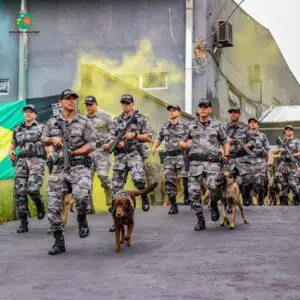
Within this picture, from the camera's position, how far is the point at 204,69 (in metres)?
26.8

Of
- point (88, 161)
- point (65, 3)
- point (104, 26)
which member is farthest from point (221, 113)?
point (88, 161)

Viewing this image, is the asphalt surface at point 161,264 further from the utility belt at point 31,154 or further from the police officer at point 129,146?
the utility belt at point 31,154

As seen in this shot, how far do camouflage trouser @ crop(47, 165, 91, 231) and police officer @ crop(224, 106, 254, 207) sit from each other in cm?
573

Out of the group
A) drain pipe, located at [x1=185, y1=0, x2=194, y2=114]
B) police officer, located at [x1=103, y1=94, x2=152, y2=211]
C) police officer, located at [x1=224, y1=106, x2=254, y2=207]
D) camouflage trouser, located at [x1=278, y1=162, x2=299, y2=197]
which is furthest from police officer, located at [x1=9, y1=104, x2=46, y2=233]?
drain pipe, located at [x1=185, y1=0, x2=194, y2=114]

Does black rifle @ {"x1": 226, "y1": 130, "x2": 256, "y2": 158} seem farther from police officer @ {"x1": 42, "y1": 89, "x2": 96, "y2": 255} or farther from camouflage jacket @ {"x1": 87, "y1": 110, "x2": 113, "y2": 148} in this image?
police officer @ {"x1": 42, "y1": 89, "x2": 96, "y2": 255}

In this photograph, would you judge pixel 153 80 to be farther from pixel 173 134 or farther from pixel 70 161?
pixel 70 161

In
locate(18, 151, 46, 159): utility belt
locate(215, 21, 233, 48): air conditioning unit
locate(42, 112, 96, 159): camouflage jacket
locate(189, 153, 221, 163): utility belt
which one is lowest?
locate(189, 153, 221, 163): utility belt

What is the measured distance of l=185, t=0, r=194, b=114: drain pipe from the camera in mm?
26562

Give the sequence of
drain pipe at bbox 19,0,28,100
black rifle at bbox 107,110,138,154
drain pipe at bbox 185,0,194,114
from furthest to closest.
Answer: drain pipe at bbox 19,0,28,100 < drain pipe at bbox 185,0,194,114 < black rifle at bbox 107,110,138,154

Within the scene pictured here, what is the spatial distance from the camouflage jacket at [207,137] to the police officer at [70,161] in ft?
7.56

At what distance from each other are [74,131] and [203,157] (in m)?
2.53

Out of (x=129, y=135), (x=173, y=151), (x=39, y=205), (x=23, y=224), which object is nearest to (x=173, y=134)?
(x=173, y=151)

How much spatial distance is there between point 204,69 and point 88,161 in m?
17.9

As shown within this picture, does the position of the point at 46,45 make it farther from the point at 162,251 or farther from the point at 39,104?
the point at 162,251
